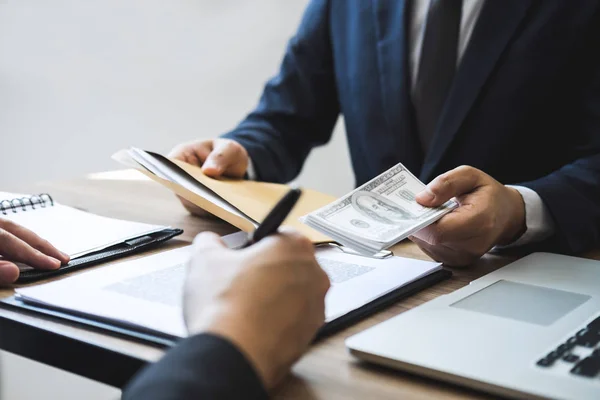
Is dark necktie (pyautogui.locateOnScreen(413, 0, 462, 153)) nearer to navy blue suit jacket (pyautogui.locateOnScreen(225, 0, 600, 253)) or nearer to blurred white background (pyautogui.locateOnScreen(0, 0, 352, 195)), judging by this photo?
navy blue suit jacket (pyautogui.locateOnScreen(225, 0, 600, 253))

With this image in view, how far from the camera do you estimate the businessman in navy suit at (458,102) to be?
3.46ft

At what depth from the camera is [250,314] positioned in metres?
0.53

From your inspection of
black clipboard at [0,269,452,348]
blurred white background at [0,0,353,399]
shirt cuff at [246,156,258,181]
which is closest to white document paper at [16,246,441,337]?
black clipboard at [0,269,452,348]

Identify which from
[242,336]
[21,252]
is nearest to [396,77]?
[21,252]

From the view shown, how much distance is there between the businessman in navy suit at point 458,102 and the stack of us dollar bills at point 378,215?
0.12m

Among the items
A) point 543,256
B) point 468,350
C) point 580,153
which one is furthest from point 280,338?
point 580,153

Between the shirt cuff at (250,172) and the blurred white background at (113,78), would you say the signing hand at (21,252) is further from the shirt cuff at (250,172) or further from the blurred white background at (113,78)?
the blurred white background at (113,78)

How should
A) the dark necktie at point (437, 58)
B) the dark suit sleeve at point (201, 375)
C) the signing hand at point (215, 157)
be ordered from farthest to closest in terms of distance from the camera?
the dark necktie at point (437, 58), the signing hand at point (215, 157), the dark suit sleeve at point (201, 375)

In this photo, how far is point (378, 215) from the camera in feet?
2.91

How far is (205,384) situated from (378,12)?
109cm

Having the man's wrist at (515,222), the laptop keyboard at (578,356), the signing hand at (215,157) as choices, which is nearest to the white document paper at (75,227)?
the signing hand at (215,157)

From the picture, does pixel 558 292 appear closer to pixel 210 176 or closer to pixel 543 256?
pixel 543 256

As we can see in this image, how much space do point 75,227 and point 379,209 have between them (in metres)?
0.48

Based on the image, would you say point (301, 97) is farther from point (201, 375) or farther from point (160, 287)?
point (201, 375)
